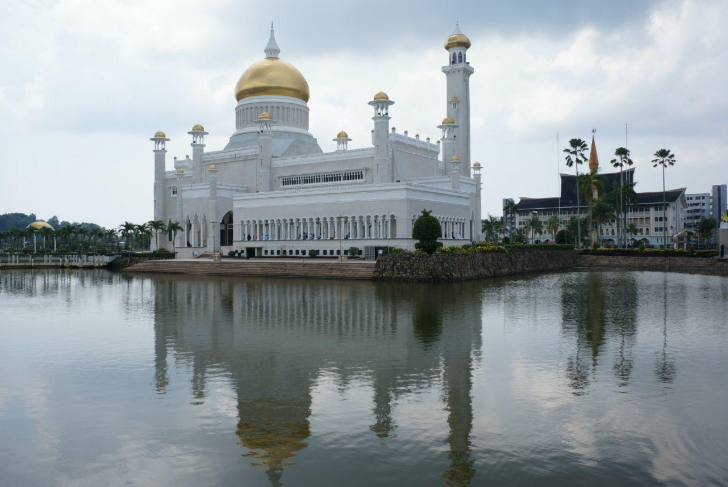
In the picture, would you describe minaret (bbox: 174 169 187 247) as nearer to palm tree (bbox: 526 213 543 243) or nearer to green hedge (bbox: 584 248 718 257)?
green hedge (bbox: 584 248 718 257)

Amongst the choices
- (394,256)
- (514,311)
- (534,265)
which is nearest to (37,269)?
(394,256)

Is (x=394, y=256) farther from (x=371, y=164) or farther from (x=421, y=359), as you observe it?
(x=421, y=359)

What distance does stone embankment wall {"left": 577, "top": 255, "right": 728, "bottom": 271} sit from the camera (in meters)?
47.2

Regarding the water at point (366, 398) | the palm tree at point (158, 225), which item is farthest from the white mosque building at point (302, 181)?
Answer: the water at point (366, 398)

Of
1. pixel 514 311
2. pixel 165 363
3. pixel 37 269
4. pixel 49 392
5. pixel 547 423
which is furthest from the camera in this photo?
pixel 37 269

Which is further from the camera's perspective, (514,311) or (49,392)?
(514,311)

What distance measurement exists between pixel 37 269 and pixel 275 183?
21.6 meters

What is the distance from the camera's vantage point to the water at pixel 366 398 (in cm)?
715

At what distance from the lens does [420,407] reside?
938 centimetres

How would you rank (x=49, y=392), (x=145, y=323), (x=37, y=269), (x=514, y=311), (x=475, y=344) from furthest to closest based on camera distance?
(x=37, y=269)
(x=514, y=311)
(x=145, y=323)
(x=475, y=344)
(x=49, y=392)

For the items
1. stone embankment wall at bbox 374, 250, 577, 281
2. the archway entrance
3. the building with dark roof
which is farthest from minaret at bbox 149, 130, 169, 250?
the building with dark roof

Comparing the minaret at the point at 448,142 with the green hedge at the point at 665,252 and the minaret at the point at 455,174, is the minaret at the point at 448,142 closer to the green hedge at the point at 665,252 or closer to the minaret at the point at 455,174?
the minaret at the point at 455,174

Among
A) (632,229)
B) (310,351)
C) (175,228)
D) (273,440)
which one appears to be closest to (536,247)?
(175,228)

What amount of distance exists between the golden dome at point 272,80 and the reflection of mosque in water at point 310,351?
111 ft
